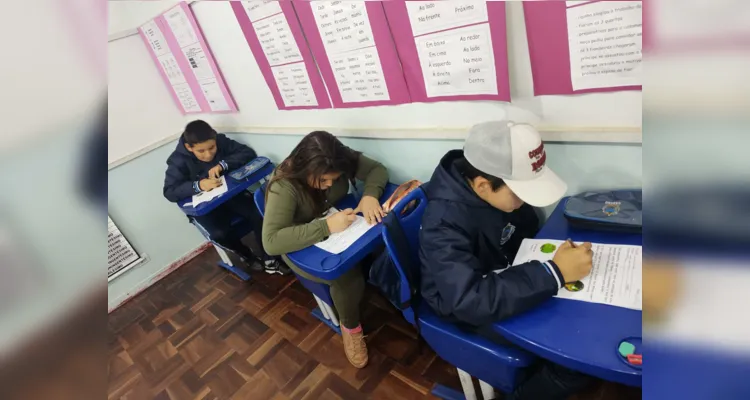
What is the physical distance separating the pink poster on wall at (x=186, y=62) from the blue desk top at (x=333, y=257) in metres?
1.42

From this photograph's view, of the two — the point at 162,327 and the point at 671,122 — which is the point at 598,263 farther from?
the point at 162,327

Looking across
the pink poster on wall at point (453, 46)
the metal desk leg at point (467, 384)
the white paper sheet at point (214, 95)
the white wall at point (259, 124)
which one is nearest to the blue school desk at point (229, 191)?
the white wall at point (259, 124)

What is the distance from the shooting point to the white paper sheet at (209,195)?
193 centimetres

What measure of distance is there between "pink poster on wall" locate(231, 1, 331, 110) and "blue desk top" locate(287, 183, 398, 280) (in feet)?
2.46

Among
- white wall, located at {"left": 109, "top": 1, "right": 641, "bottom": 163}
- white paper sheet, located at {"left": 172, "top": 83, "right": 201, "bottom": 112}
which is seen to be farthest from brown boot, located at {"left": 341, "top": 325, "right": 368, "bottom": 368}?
white paper sheet, located at {"left": 172, "top": 83, "right": 201, "bottom": 112}

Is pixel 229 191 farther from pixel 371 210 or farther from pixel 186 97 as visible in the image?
pixel 186 97

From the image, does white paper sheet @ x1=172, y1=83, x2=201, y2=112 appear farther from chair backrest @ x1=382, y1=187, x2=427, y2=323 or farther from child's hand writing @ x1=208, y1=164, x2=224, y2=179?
chair backrest @ x1=382, y1=187, x2=427, y2=323

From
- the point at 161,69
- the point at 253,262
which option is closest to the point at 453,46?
the point at 253,262

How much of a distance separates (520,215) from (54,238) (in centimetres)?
121

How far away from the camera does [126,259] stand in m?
2.61

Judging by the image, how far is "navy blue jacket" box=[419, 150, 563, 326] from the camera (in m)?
0.83

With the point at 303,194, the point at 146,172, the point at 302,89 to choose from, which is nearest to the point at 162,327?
the point at 146,172

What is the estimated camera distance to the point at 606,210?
3.35 feet

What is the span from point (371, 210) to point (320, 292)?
1.57 feet
